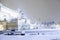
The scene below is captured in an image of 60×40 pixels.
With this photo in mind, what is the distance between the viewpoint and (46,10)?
1.80 meters

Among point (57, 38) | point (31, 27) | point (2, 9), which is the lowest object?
point (57, 38)

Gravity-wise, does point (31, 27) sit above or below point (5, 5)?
below

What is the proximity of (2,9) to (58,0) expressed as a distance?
836mm

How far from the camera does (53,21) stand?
1774 mm

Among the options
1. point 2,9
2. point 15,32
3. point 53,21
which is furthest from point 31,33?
point 2,9

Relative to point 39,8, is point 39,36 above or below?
below

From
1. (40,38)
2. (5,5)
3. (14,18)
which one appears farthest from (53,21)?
(5,5)

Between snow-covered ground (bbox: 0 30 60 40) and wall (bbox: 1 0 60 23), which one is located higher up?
wall (bbox: 1 0 60 23)

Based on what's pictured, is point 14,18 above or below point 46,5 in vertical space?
below

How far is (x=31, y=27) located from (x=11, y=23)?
0.99 feet

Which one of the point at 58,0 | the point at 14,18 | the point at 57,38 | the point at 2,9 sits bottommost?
the point at 57,38

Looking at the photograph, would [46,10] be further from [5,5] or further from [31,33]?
[5,5]

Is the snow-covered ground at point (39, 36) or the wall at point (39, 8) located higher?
the wall at point (39, 8)

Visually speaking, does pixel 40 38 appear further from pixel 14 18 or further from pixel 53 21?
pixel 14 18
